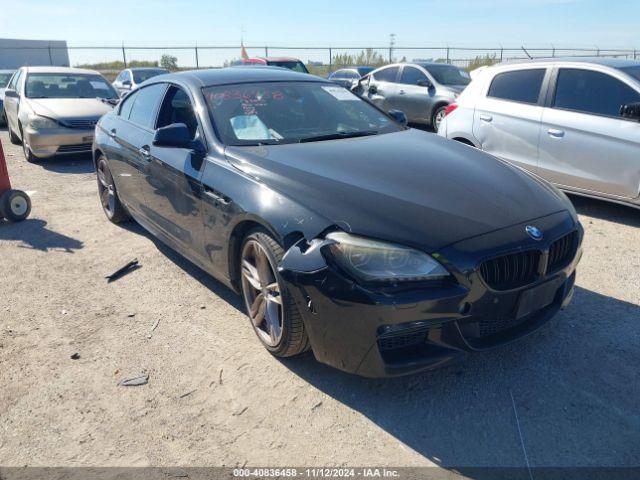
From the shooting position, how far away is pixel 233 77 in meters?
4.24

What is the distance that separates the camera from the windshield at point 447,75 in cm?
1215

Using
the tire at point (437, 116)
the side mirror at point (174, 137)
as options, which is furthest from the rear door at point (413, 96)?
the side mirror at point (174, 137)

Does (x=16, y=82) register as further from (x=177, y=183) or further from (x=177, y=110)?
(x=177, y=183)

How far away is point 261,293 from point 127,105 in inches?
121

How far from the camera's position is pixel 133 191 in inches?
193

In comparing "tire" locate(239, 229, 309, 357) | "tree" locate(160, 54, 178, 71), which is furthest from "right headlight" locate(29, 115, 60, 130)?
"tree" locate(160, 54, 178, 71)

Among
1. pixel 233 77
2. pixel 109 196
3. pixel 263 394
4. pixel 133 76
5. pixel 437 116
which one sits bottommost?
pixel 263 394

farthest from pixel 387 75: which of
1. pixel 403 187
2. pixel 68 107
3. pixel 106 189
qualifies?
pixel 403 187

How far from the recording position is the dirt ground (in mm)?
2500

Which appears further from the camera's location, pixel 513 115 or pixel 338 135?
pixel 513 115

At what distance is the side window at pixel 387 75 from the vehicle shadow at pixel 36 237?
9.10 meters

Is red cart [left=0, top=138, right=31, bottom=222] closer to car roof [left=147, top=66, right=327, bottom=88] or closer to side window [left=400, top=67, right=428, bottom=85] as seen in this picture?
car roof [left=147, top=66, right=327, bottom=88]

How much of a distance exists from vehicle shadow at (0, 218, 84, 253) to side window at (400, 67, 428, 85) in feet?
29.0

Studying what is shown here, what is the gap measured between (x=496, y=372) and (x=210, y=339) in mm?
1765
